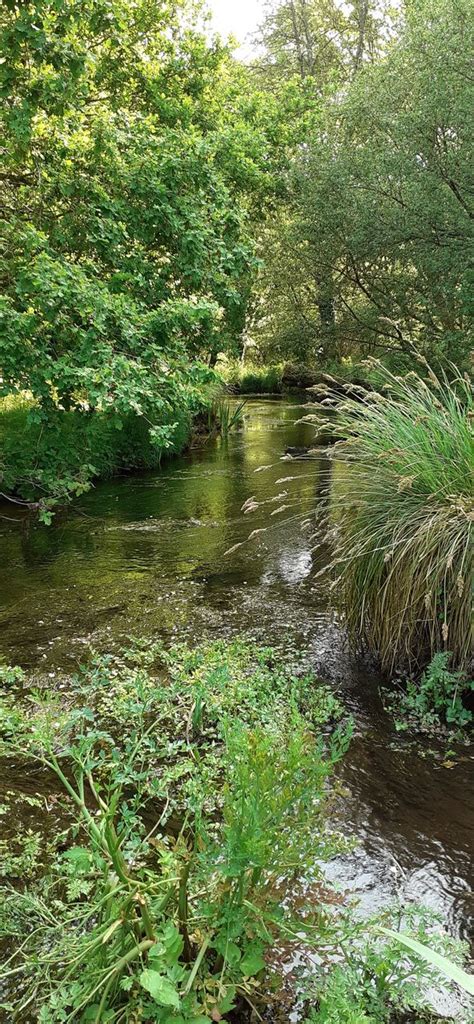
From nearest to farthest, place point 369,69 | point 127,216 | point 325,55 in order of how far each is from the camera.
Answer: point 127,216 → point 369,69 → point 325,55

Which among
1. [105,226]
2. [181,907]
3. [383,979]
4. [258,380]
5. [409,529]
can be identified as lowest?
[383,979]

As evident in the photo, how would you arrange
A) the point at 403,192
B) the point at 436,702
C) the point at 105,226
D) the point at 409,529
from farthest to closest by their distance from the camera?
1. the point at 403,192
2. the point at 105,226
3. the point at 409,529
4. the point at 436,702

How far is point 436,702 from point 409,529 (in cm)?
110

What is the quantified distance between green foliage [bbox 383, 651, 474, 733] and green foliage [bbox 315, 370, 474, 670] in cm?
12

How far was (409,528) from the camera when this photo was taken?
4051 mm

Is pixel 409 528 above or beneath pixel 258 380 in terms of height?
beneath

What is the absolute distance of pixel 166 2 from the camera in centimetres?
1170

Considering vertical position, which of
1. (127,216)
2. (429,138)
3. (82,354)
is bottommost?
(82,354)

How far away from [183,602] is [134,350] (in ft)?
10.7

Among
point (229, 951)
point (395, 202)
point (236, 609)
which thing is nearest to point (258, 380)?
point (395, 202)

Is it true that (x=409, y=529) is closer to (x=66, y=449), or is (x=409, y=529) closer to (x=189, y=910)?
(x=189, y=910)

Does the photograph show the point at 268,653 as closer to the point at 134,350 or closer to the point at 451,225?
the point at 134,350

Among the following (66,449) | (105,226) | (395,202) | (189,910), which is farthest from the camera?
(395,202)

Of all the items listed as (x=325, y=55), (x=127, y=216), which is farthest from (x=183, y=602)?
(x=325, y=55)
